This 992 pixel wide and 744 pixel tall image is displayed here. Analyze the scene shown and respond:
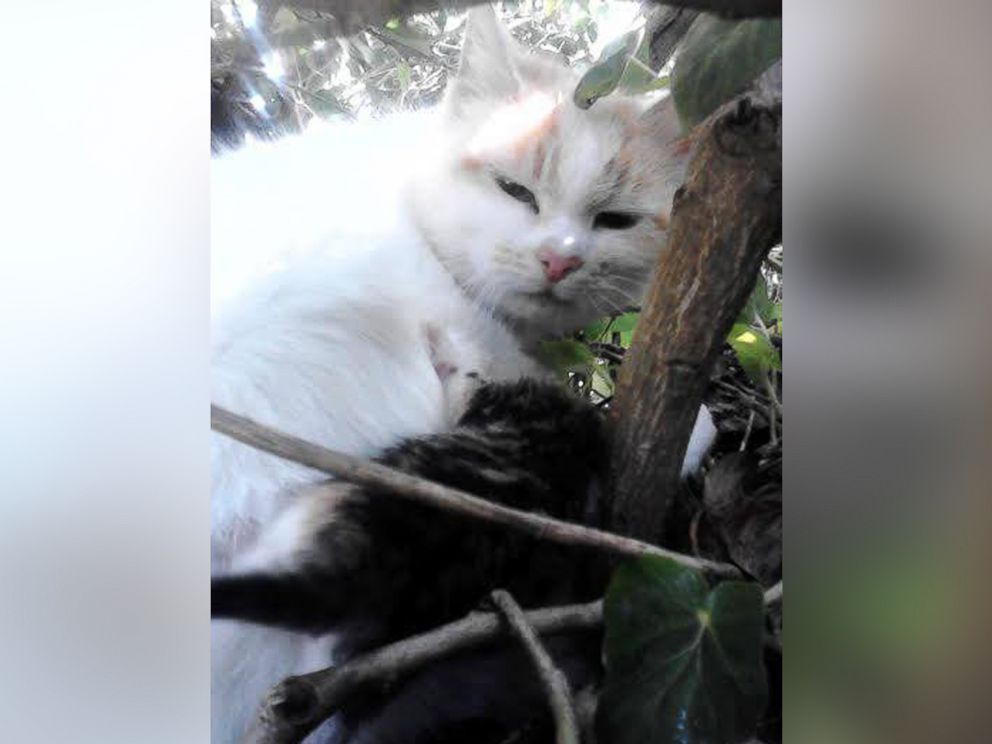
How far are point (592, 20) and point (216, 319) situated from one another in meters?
0.59

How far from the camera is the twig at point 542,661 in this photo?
3.90ft

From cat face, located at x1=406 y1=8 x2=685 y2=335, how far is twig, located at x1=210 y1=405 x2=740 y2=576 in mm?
232

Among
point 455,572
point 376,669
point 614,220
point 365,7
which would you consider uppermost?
point 365,7

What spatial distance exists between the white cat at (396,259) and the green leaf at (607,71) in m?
0.01

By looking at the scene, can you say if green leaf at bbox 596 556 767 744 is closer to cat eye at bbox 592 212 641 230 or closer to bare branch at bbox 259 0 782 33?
cat eye at bbox 592 212 641 230

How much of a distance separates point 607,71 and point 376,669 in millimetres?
787

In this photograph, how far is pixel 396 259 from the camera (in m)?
1.21

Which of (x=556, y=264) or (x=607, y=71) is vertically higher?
(x=607, y=71)

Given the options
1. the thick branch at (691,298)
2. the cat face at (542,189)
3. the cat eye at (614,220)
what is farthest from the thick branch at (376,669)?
the cat eye at (614,220)

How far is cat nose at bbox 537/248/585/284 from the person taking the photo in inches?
47.4

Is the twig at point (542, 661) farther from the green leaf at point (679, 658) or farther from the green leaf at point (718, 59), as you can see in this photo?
the green leaf at point (718, 59)

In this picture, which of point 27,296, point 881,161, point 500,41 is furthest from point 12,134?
point 881,161

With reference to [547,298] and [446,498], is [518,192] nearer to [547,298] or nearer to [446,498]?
[547,298]

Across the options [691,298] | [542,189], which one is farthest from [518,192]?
[691,298]
